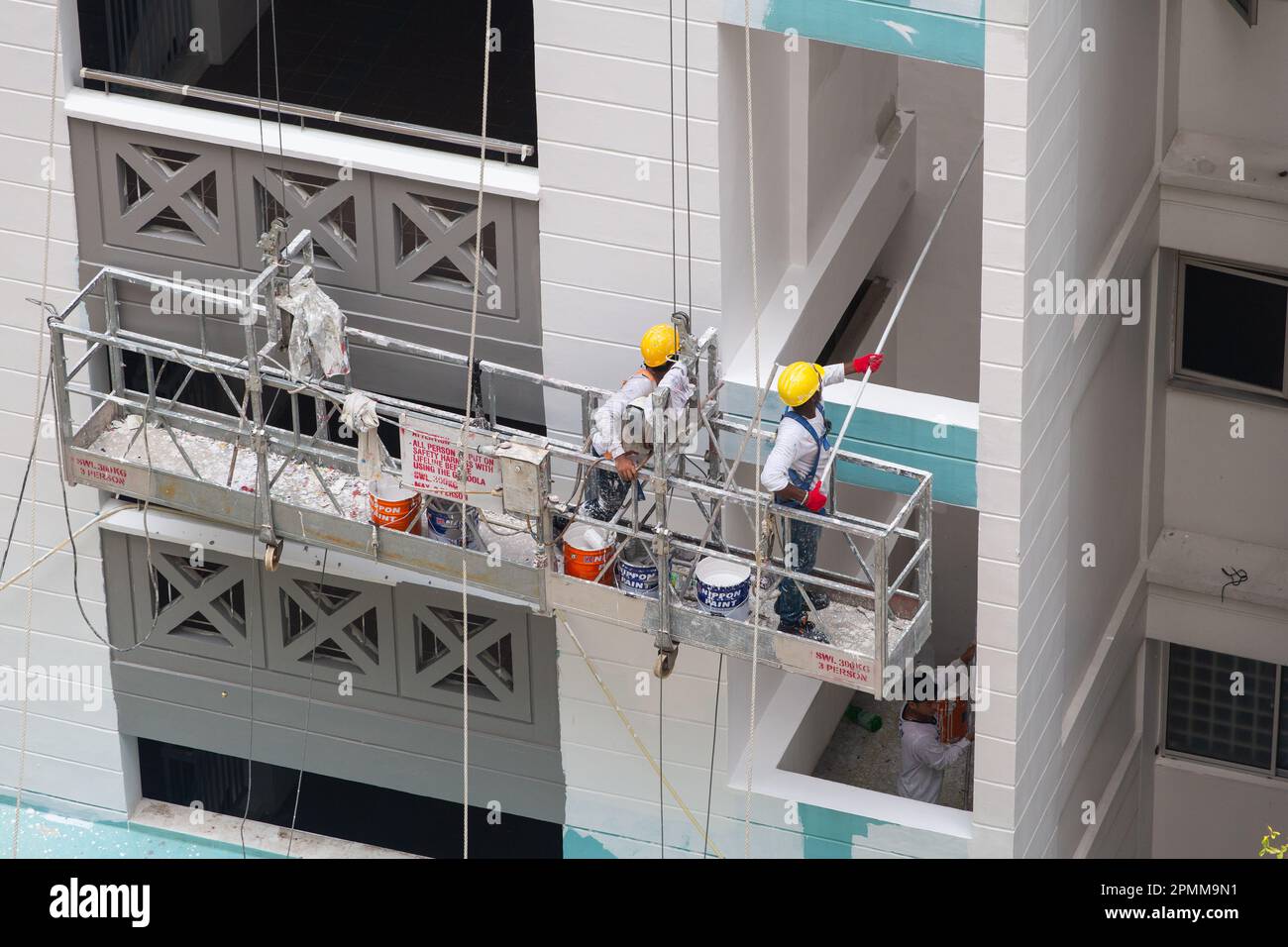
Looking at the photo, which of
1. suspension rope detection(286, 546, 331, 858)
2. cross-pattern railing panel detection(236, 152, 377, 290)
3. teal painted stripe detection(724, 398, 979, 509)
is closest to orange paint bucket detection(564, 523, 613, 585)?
teal painted stripe detection(724, 398, 979, 509)

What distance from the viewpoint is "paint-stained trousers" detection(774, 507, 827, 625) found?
21.2 meters

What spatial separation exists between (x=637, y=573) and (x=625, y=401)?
5.27 ft

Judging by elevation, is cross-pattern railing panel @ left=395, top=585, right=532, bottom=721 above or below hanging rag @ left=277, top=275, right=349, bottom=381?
below

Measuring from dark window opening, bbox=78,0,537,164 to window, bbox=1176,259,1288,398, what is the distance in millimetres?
8854

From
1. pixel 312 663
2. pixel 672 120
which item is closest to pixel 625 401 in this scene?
pixel 672 120

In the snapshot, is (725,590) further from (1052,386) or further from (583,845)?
(583,845)

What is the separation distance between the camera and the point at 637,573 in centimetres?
2152

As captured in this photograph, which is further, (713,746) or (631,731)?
(631,731)

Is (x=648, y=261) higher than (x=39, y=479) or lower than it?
higher

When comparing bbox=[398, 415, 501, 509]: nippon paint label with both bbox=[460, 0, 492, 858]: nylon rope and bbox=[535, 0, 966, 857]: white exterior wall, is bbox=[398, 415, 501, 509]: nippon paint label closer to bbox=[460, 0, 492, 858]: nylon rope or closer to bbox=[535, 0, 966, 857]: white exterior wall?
bbox=[460, 0, 492, 858]: nylon rope

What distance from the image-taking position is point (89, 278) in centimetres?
2367

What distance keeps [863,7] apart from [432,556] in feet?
21.0

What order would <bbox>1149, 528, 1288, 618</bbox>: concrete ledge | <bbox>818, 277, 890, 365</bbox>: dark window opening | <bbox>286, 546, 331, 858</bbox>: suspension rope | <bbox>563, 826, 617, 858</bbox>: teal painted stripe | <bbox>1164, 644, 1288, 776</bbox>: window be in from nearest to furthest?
<bbox>286, 546, 331, 858</bbox>: suspension rope
<bbox>563, 826, 617, 858</bbox>: teal painted stripe
<bbox>818, 277, 890, 365</bbox>: dark window opening
<bbox>1149, 528, 1288, 618</bbox>: concrete ledge
<bbox>1164, 644, 1288, 776</bbox>: window

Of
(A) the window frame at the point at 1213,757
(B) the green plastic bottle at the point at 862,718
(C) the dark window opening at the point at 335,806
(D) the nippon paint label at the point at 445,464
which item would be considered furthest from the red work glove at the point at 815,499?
(A) the window frame at the point at 1213,757
